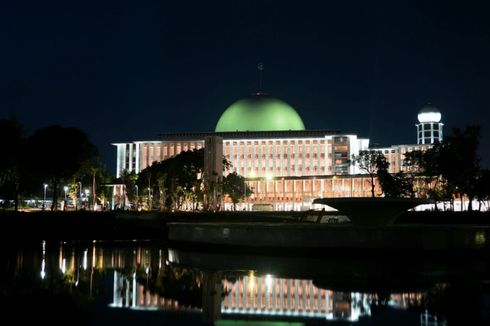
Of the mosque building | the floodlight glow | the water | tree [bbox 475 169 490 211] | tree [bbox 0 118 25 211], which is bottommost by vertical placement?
the water

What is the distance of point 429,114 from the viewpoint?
425ft

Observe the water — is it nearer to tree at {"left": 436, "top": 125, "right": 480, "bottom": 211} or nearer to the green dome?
tree at {"left": 436, "top": 125, "right": 480, "bottom": 211}

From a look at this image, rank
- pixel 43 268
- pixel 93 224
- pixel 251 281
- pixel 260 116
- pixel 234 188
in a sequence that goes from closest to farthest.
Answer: pixel 251 281
pixel 43 268
pixel 93 224
pixel 234 188
pixel 260 116

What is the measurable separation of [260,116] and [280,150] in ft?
33.0

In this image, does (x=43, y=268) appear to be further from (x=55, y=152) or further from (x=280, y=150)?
(x=280, y=150)

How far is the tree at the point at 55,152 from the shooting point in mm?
57188

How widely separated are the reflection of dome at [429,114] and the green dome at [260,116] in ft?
89.4

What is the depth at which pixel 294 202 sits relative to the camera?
395 feet

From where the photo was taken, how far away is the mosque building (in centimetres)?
12044

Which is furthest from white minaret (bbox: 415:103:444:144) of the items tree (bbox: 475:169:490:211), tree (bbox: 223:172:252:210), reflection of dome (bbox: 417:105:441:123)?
tree (bbox: 475:169:490:211)

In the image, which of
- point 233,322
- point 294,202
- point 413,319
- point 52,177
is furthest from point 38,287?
point 294,202

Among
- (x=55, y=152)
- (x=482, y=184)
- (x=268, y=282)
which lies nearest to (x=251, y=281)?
(x=268, y=282)

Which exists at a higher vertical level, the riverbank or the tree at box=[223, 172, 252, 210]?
the tree at box=[223, 172, 252, 210]

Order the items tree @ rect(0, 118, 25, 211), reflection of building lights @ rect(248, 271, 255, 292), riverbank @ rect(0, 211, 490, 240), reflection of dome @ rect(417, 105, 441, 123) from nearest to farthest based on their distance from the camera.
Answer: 1. reflection of building lights @ rect(248, 271, 255, 292)
2. riverbank @ rect(0, 211, 490, 240)
3. tree @ rect(0, 118, 25, 211)
4. reflection of dome @ rect(417, 105, 441, 123)
